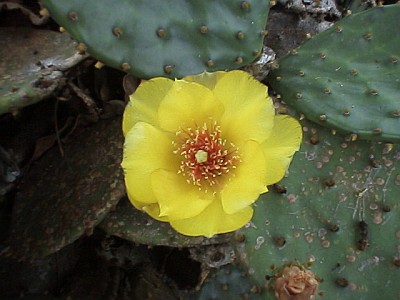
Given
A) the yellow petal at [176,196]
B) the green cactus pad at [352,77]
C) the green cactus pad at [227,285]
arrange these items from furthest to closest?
the green cactus pad at [227,285], the green cactus pad at [352,77], the yellow petal at [176,196]

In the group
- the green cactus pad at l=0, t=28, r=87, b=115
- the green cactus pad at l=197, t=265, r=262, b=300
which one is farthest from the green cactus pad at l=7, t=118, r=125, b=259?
the green cactus pad at l=197, t=265, r=262, b=300

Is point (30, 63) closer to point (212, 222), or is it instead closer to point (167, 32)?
point (167, 32)

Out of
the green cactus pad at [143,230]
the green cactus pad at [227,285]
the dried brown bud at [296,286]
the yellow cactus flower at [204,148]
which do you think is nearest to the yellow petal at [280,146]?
the yellow cactus flower at [204,148]

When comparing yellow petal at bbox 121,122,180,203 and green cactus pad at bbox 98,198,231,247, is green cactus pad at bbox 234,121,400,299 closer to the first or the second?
green cactus pad at bbox 98,198,231,247

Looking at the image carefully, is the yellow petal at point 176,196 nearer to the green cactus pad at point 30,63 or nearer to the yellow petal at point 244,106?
the yellow petal at point 244,106

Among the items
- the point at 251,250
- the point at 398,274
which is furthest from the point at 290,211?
the point at 398,274
